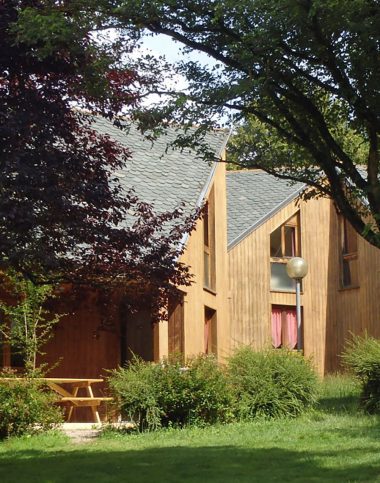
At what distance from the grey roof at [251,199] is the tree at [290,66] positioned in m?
18.1

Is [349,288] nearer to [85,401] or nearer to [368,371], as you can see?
[368,371]

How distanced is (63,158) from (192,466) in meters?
3.97

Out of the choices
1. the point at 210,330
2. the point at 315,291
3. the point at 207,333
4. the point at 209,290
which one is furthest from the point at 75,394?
the point at 315,291

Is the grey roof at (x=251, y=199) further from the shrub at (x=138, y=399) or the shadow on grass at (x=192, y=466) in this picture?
the shadow on grass at (x=192, y=466)

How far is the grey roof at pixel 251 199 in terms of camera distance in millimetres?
30266

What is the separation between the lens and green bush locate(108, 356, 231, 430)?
15984 mm

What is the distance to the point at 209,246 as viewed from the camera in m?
23.5

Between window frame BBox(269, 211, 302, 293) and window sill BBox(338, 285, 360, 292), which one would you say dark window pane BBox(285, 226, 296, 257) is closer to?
window frame BBox(269, 211, 302, 293)

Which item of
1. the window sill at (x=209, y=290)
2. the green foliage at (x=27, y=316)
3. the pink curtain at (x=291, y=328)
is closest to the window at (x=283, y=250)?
the pink curtain at (x=291, y=328)

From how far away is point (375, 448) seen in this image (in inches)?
506

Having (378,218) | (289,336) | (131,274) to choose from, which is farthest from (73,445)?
(289,336)

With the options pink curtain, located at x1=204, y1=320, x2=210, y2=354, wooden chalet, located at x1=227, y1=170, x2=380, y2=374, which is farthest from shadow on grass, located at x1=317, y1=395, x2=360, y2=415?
wooden chalet, located at x1=227, y1=170, x2=380, y2=374

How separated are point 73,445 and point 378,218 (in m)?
6.61

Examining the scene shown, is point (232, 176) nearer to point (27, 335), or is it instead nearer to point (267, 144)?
point (27, 335)
